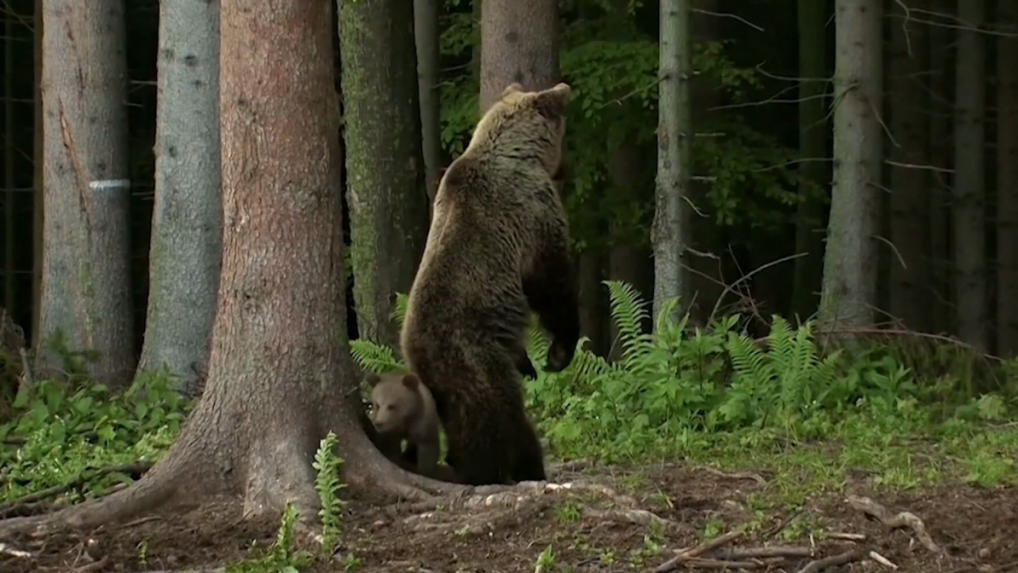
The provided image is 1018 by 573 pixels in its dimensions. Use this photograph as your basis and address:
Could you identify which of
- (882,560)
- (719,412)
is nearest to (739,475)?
(882,560)

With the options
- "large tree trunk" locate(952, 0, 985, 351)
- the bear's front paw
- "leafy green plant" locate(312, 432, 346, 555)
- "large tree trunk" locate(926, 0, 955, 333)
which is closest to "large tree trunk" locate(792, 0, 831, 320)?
"large tree trunk" locate(952, 0, 985, 351)

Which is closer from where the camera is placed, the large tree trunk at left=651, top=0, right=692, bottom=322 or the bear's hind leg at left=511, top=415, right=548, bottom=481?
the bear's hind leg at left=511, top=415, right=548, bottom=481

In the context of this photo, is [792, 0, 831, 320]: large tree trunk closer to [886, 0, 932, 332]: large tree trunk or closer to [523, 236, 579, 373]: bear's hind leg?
[886, 0, 932, 332]: large tree trunk

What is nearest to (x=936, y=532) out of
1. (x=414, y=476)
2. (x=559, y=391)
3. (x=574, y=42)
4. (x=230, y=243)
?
(x=414, y=476)

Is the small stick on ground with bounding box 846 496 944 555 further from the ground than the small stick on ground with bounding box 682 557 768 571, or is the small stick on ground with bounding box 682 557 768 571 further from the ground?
the small stick on ground with bounding box 846 496 944 555

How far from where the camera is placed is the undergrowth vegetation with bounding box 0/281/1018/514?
814 cm

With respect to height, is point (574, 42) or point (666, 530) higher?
point (574, 42)

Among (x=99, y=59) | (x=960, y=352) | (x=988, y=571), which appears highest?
(x=99, y=59)

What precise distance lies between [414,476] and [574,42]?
10.4 m

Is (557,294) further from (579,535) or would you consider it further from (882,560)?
(882,560)

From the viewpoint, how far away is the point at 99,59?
13.0m

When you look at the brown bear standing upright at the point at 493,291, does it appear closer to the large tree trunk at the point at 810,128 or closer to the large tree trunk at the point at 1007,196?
the large tree trunk at the point at 810,128

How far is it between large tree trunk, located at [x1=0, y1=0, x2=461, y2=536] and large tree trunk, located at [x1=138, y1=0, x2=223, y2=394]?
465cm

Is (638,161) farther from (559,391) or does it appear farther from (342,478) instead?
(342,478)
